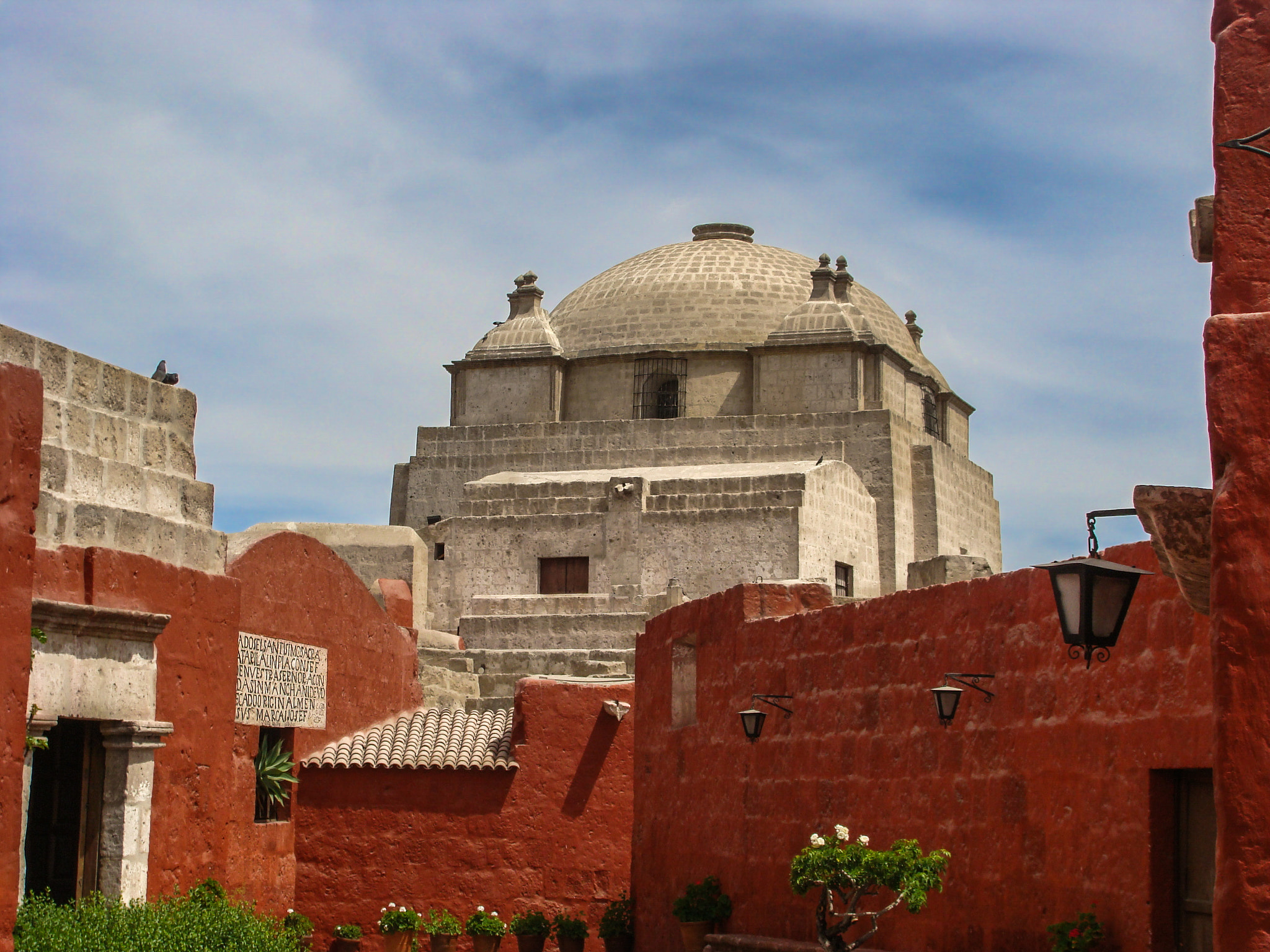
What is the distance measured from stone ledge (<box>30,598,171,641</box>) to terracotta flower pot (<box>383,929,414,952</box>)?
14.7ft

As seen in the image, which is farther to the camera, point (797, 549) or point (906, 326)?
point (906, 326)

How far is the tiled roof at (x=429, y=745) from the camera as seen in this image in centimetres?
→ 1545

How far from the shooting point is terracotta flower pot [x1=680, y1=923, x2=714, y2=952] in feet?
39.3

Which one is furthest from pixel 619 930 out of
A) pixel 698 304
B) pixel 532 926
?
pixel 698 304

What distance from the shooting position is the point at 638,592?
24.1 m

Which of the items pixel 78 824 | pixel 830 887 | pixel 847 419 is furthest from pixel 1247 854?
pixel 847 419

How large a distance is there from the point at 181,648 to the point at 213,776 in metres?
1.14

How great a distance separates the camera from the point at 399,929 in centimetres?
1477

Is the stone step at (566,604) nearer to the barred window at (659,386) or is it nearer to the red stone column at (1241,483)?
the barred window at (659,386)

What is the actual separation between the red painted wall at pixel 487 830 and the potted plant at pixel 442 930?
0.20 m

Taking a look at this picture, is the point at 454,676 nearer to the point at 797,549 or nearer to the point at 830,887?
the point at 797,549

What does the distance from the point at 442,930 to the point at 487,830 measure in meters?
1.00

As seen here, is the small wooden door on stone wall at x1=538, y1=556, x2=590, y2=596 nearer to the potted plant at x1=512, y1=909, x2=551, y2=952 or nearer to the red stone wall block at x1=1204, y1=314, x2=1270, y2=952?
the potted plant at x1=512, y1=909, x2=551, y2=952

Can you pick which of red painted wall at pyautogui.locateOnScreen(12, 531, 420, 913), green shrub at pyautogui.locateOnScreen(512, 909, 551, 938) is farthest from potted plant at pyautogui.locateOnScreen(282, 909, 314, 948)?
green shrub at pyautogui.locateOnScreen(512, 909, 551, 938)
